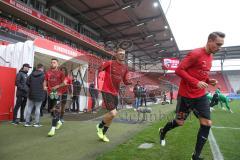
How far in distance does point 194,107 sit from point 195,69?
562mm

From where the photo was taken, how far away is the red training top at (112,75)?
17.0 feet

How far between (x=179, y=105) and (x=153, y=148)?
40.7 inches

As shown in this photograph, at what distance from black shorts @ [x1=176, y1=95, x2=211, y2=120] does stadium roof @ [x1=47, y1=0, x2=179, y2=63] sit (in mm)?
18689

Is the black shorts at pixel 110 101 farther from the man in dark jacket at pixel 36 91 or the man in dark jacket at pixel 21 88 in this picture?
the man in dark jacket at pixel 21 88

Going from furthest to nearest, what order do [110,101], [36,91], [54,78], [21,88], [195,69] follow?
1. [21,88]
2. [36,91]
3. [54,78]
4. [110,101]
5. [195,69]

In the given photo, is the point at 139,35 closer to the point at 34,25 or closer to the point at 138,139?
the point at 34,25

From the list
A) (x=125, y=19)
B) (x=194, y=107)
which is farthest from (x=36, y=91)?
(x=125, y=19)

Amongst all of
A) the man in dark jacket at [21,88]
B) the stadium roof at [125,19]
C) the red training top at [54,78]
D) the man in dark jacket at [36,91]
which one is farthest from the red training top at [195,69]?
the stadium roof at [125,19]

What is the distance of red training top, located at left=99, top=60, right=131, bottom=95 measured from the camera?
17.0ft

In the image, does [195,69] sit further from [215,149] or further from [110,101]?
[110,101]

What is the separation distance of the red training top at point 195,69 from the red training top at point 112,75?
167 centimetres

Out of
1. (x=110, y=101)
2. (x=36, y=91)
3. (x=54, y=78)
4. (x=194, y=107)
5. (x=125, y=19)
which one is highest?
(x=125, y=19)

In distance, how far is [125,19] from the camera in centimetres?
2603

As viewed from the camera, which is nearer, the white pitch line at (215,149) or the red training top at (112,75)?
the white pitch line at (215,149)
